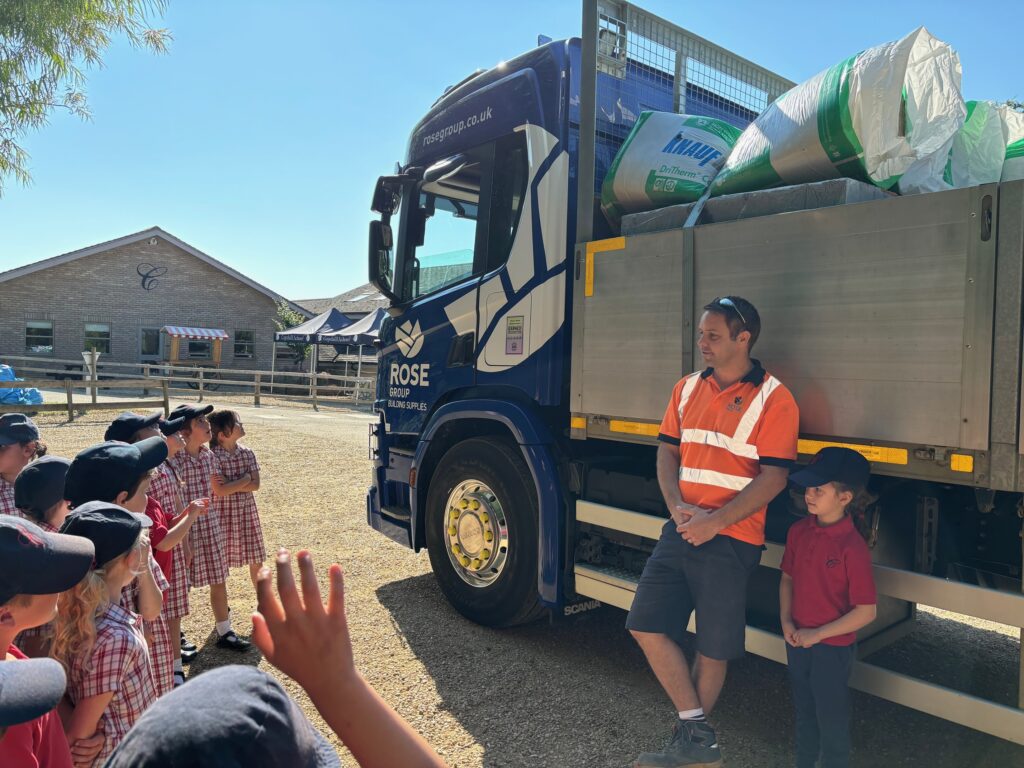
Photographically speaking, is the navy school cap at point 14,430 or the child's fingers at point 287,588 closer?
the child's fingers at point 287,588

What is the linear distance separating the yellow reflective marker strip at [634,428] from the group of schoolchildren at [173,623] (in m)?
0.85

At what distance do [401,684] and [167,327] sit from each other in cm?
2883

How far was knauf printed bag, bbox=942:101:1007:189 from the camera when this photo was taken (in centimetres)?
305

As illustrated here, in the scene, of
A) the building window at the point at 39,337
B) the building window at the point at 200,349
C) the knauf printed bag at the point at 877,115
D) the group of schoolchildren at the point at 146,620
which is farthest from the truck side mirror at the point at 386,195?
the building window at the point at 39,337

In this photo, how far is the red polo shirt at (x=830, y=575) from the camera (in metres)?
2.58

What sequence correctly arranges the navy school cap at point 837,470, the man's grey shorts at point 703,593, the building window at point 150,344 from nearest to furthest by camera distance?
the navy school cap at point 837,470
the man's grey shorts at point 703,593
the building window at point 150,344

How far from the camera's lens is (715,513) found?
2818mm

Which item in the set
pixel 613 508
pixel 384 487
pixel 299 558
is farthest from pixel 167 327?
pixel 299 558

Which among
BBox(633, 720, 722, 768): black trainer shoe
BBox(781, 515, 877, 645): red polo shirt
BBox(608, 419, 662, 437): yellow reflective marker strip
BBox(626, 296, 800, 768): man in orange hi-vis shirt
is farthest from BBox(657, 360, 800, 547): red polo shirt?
BBox(633, 720, 722, 768): black trainer shoe

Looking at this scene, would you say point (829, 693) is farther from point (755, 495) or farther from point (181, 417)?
point (181, 417)

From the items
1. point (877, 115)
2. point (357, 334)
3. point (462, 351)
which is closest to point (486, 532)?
point (462, 351)

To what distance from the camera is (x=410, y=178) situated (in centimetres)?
509

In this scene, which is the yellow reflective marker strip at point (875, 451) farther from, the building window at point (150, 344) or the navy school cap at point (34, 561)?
the building window at point (150, 344)

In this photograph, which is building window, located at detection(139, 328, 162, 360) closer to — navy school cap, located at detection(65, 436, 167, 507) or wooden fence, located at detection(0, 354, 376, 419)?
wooden fence, located at detection(0, 354, 376, 419)
